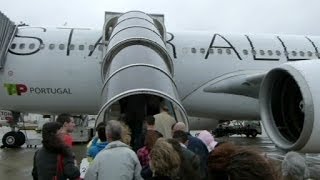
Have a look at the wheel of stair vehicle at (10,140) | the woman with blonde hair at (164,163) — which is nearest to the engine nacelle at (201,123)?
the wheel of stair vehicle at (10,140)

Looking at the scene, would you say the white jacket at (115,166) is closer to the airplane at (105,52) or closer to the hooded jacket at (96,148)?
the hooded jacket at (96,148)

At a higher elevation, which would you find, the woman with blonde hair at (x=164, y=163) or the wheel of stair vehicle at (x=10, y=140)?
the wheel of stair vehicle at (x=10, y=140)

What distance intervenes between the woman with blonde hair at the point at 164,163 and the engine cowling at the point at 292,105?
12.1ft

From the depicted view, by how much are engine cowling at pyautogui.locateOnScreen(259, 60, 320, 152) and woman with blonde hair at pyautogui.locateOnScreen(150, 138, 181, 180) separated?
12.1 feet

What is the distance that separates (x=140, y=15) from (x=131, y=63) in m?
3.67

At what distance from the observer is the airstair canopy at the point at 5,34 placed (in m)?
11.9

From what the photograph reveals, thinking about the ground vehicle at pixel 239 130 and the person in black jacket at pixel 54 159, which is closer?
the person in black jacket at pixel 54 159

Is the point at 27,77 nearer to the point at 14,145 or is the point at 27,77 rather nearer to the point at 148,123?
the point at 14,145

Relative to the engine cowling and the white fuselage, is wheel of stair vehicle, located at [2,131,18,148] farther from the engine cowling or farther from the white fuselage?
the engine cowling

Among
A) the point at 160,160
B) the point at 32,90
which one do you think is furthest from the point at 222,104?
the point at 160,160

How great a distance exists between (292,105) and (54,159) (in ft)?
14.8

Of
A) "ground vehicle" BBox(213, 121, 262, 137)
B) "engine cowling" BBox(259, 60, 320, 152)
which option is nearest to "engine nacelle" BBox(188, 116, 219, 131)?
"engine cowling" BBox(259, 60, 320, 152)

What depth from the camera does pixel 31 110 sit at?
12602mm

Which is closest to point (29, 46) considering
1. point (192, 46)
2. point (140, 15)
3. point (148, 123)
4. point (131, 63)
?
point (140, 15)
